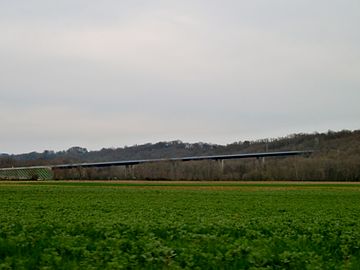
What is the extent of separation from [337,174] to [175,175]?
3730 centimetres

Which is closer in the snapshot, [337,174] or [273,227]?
[273,227]

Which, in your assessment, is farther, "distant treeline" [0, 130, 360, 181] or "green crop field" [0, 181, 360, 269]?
"distant treeline" [0, 130, 360, 181]

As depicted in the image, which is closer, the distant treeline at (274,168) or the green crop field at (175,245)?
the green crop field at (175,245)

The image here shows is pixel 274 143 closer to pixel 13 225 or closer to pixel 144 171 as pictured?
pixel 144 171

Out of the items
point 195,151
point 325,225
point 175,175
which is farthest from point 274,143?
point 325,225

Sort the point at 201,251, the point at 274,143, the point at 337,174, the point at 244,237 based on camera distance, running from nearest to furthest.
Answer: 1. the point at 201,251
2. the point at 244,237
3. the point at 337,174
4. the point at 274,143

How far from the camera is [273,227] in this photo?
18938mm

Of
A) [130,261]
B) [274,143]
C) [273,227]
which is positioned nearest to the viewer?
[130,261]

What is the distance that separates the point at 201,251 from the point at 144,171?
386 feet

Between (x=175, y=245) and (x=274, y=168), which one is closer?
(x=175, y=245)

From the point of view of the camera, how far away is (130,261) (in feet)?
37.3

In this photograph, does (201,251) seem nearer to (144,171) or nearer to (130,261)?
(130,261)

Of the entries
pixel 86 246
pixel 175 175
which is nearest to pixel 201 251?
pixel 86 246

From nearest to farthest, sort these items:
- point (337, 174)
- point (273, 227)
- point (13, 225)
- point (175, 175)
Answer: point (13, 225) → point (273, 227) → point (337, 174) → point (175, 175)
